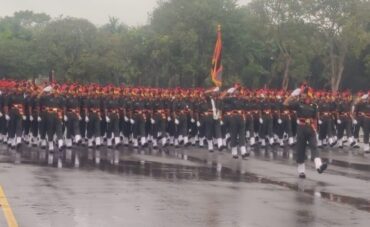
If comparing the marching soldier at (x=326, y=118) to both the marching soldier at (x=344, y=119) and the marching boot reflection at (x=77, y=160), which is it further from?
the marching boot reflection at (x=77, y=160)

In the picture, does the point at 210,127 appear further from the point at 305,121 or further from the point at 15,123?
the point at 305,121

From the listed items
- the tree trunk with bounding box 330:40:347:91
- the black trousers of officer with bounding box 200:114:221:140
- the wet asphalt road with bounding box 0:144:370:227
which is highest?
the tree trunk with bounding box 330:40:347:91

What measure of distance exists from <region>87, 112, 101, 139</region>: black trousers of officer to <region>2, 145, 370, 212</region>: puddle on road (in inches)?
58.6

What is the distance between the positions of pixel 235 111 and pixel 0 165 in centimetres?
701

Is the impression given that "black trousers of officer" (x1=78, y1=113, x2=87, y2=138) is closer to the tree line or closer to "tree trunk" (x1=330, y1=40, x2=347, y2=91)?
the tree line

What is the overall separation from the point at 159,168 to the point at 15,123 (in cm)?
626

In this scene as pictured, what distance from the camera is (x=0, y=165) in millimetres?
15938

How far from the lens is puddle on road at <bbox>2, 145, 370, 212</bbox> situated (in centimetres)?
1324

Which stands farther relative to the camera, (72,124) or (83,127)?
(83,127)

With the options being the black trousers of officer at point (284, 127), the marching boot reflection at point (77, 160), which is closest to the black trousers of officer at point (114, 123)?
the marching boot reflection at point (77, 160)

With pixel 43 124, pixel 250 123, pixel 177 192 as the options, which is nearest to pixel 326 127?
pixel 250 123

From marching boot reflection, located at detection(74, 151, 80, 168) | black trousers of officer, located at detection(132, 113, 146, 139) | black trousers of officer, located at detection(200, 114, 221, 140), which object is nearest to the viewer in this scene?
marching boot reflection, located at detection(74, 151, 80, 168)

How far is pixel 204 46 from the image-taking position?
5550cm

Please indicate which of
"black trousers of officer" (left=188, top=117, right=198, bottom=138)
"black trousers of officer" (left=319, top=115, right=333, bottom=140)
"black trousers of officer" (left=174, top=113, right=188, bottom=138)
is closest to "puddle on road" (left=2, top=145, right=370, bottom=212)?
"black trousers of officer" (left=174, top=113, right=188, bottom=138)
